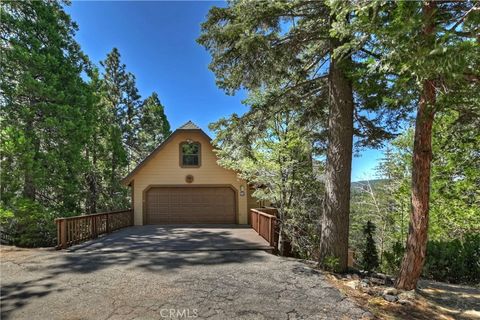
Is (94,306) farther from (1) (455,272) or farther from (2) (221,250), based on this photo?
(1) (455,272)

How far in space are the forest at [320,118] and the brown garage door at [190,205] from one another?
2.70 m

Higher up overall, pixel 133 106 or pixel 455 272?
pixel 133 106

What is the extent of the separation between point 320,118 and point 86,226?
8288 mm

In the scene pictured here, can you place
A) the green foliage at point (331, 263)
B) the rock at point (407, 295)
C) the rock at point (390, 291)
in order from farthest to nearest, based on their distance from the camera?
the green foliage at point (331, 263) < the rock at point (390, 291) < the rock at point (407, 295)

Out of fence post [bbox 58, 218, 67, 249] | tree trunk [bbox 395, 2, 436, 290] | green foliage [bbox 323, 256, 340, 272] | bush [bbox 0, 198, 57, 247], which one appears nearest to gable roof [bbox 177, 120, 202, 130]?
bush [bbox 0, 198, 57, 247]

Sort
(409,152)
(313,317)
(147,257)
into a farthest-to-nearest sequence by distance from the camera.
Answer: (409,152) < (147,257) < (313,317)

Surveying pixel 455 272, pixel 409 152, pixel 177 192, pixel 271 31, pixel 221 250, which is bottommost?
pixel 455 272

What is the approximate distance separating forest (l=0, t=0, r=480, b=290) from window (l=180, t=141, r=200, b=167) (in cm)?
264

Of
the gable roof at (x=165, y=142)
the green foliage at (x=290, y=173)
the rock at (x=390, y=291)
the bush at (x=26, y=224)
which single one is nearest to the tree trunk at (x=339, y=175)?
the rock at (x=390, y=291)

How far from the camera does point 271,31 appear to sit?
20.9 ft

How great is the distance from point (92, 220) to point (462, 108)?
10540mm

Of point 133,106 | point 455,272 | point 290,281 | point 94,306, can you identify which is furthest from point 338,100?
point 133,106

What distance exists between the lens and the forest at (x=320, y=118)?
12.6ft

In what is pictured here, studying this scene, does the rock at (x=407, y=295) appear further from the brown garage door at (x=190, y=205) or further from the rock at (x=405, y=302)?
the brown garage door at (x=190, y=205)
